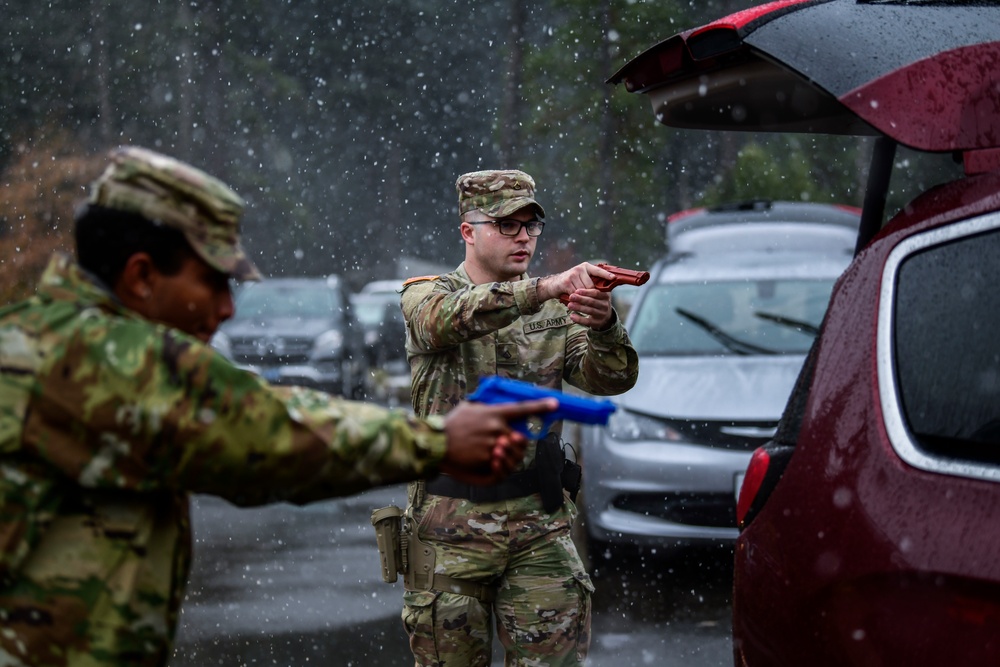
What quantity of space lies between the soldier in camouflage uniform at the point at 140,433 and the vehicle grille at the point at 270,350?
14870 millimetres

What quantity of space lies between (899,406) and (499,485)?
151 centimetres

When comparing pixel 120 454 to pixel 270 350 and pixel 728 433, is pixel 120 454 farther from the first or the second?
pixel 270 350

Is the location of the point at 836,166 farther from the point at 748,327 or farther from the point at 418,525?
the point at 418,525

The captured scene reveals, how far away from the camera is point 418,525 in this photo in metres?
3.73

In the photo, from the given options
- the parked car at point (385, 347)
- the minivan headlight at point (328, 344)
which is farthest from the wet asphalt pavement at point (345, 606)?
the parked car at point (385, 347)

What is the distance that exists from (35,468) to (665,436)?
16.8 feet

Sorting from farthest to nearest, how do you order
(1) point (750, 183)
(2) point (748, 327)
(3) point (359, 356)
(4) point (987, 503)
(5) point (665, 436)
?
Answer: (1) point (750, 183), (3) point (359, 356), (2) point (748, 327), (5) point (665, 436), (4) point (987, 503)

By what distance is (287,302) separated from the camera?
17969 millimetres

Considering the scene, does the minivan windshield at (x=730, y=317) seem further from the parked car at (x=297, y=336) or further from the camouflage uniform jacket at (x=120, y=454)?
the parked car at (x=297, y=336)

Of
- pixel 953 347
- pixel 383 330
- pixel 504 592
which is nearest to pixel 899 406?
pixel 953 347

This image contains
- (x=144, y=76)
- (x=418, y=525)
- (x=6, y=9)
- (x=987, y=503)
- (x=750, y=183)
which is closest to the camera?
(x=987, y=503)

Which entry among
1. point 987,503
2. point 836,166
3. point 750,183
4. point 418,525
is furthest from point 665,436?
point 836,166

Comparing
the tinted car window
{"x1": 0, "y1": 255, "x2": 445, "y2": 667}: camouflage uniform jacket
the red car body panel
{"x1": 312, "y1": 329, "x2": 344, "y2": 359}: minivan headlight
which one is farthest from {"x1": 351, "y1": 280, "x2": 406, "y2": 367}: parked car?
{"x1": 0, "y1": 255, "x2": 445, "y2": 667}: camouflage uniform jacket

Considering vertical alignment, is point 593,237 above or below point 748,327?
below
